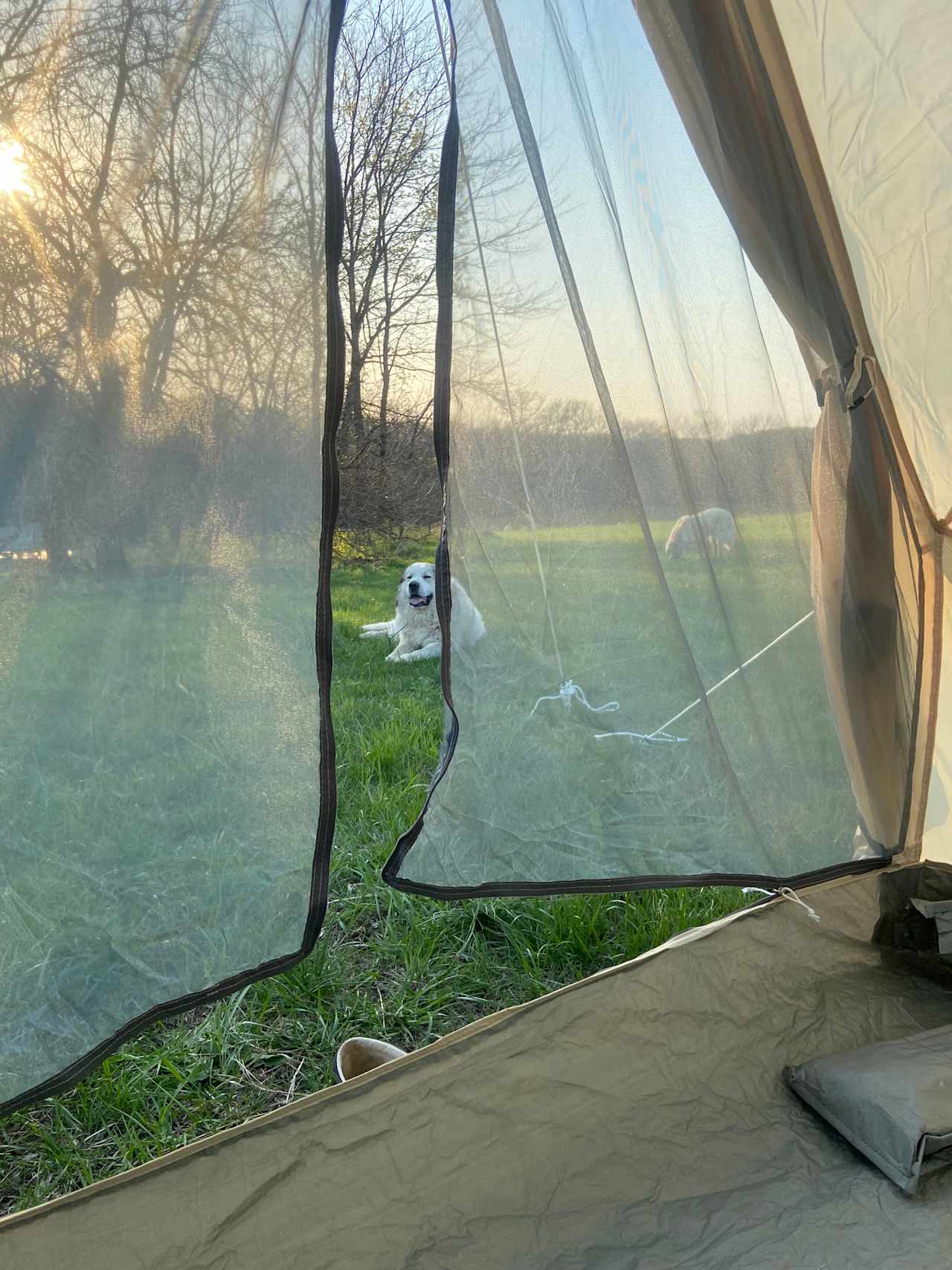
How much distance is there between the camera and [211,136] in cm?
83

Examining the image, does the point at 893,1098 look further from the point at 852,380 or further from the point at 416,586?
the point at 416,586

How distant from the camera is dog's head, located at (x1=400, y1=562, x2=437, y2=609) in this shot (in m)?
3.05

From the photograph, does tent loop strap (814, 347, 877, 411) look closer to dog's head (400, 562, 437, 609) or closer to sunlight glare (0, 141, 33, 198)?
sunlight glare (0, 141, 33, 198)

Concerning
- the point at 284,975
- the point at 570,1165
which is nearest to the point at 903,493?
the point at 570,1165

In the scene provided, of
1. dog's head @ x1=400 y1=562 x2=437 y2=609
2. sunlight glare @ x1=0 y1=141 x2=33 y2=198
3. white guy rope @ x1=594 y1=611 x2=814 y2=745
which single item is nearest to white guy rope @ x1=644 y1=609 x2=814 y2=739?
white guy rope @ x1=594 y1=611 x2=814 y2=745

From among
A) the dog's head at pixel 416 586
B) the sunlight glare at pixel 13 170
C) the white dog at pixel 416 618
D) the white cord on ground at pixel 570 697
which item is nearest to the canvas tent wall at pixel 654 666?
the white cord on ground at pixel 570 697

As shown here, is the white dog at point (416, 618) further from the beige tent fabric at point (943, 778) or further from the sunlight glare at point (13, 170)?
the sunlight glare at point (13, 170)

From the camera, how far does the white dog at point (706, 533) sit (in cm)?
121

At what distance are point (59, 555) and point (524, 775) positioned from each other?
620mm

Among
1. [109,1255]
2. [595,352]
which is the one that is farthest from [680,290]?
[109,1255]

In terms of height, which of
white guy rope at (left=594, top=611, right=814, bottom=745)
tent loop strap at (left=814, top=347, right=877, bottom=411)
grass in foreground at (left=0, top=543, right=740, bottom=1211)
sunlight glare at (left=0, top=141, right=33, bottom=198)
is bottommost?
grass in foreground at (left=0, top=543, right=740, bottom=1211)

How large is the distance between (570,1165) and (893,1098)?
41cm

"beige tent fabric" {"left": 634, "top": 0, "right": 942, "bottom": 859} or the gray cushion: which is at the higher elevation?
"beige tent fabric" {"left": 634, "top": 0, "right": 942, "bottom": 859}

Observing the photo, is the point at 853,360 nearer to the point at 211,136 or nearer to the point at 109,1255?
the point at 211,136
